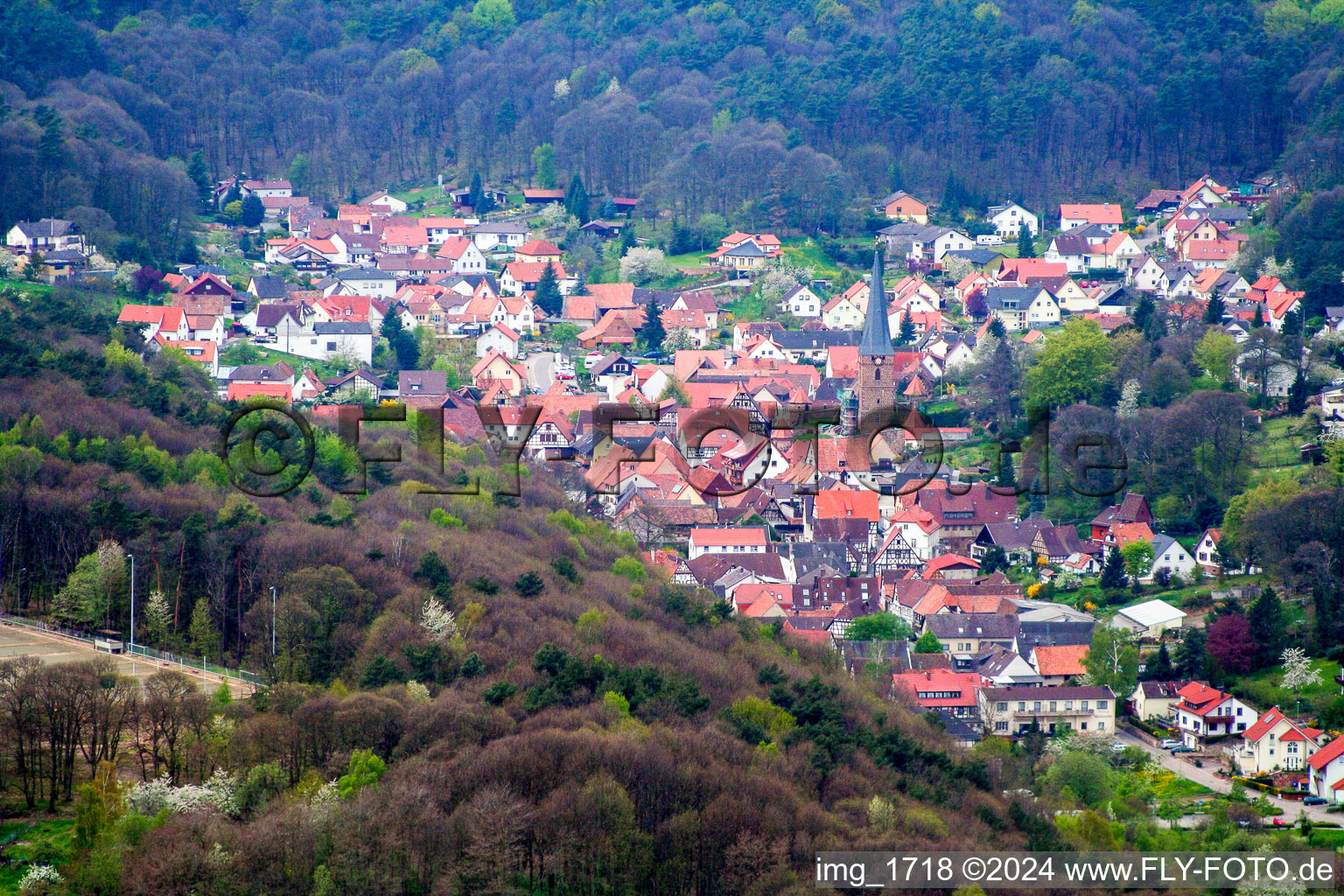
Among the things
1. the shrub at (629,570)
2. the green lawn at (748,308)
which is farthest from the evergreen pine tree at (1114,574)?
the green lawn at (748,308)

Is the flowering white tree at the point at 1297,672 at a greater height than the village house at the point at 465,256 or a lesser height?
lesser

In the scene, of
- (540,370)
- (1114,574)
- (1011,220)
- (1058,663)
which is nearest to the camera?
(1058,663)

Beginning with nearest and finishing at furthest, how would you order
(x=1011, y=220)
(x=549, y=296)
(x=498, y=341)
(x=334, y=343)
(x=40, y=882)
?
(x=40, y=882) < (x=334, y=343) < (x=498, y=341) < (x=549, y=296) < (x=1011, y=220)

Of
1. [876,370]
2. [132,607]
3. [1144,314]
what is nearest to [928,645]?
[876,370]

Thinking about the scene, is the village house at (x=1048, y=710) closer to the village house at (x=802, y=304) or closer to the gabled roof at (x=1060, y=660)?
the gabled roof at (x=1060, y=660)

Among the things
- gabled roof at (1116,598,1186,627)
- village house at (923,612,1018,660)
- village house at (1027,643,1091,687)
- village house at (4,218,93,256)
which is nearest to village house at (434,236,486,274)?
village house at (4,218,93,256)

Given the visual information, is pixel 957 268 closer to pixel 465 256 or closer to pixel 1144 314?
pixel 1144 314

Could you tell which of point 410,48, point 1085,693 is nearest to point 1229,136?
point 410,48
